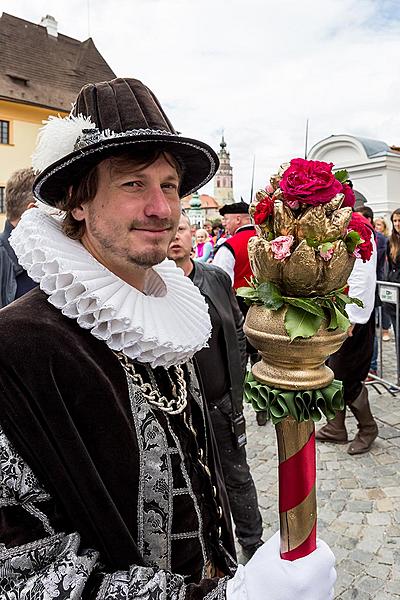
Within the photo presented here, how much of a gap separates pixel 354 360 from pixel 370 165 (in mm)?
8005

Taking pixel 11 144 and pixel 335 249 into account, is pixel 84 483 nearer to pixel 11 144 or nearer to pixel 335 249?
pixel 335 249

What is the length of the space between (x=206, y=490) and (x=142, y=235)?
80 centimetres

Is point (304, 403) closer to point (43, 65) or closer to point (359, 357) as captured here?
point (359, 357)

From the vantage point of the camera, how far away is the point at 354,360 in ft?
13.2

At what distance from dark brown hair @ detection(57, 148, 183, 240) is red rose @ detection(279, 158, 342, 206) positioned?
60cm

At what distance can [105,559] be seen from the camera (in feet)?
3.87

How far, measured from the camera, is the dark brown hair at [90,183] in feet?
4.63

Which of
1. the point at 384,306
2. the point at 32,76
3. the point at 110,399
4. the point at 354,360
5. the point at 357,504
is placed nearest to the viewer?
the point at 110,399

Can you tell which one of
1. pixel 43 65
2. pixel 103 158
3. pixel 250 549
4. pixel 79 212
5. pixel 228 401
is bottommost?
pixel 250 549

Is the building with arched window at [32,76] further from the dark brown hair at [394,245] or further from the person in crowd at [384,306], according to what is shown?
the dark brown hair at [394,245]

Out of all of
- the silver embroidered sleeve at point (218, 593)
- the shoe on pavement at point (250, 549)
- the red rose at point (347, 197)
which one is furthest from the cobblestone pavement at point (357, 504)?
the red rose at point (347, 197)

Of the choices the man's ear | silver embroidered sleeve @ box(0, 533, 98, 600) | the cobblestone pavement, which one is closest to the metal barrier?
the cobblestone pavement

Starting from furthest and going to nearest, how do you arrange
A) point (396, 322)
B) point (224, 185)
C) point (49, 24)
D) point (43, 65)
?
point (224, 185), point (49, 24), point (43, 65), point (396, 322)

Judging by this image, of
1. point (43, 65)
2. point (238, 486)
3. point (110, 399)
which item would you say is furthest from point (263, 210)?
point (43, 65)
